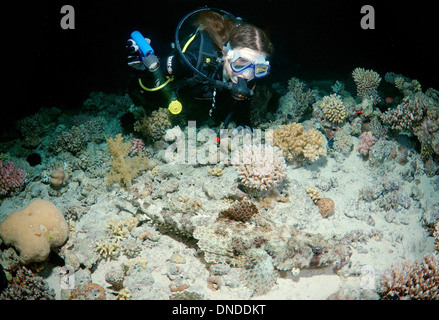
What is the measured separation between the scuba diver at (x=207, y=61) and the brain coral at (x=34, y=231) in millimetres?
2959

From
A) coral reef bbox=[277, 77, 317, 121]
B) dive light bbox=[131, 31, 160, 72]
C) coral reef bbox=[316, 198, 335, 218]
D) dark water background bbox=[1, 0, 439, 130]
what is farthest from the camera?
dark water background bbox=[1, 0, 439, 130]

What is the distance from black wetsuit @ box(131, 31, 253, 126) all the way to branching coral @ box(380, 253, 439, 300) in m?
4.31

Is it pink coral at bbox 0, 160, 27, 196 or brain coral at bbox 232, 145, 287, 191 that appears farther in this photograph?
pink coral at bbox 0, 160, 27, 196

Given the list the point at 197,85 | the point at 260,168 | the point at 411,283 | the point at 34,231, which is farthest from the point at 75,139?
the point at 411,283

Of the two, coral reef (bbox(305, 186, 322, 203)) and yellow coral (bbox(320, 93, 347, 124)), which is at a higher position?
yellow coral (bbox(320, 93, 347, 124))

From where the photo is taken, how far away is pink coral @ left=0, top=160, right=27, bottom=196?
5125 mm

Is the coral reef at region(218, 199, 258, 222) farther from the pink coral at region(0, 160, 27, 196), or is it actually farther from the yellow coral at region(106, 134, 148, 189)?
the pink coral at region(0, 160, 27, 196)

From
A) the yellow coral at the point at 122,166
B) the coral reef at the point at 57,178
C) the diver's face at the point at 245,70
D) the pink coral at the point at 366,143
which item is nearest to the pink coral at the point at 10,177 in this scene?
the coral reef at the point at 57,178

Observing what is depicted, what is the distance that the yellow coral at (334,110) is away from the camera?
605 centimetres

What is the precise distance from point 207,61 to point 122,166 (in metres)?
2.87

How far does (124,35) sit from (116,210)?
6142mm

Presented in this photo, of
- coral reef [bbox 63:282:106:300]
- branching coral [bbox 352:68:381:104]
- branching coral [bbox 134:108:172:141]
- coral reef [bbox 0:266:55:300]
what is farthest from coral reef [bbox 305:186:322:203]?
coral reef [bbox 0:266:55:300]

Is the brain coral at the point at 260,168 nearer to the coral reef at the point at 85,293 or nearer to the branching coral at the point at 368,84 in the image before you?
the coral reef at the point at 85,293

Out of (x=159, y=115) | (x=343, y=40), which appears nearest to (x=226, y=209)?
(x=159, y=115)
